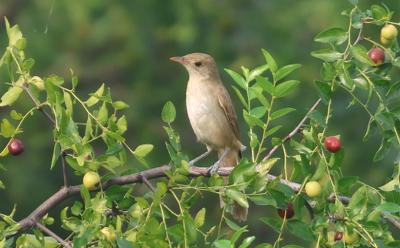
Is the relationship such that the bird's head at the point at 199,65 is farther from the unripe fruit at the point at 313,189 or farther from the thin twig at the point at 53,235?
the unripe fruit at the point at 313,189

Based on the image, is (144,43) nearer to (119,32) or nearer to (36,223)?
(119,32)

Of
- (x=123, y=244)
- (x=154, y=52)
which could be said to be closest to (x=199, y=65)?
(x=123, y=244)

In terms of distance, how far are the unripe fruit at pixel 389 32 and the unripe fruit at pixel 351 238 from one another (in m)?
0.82

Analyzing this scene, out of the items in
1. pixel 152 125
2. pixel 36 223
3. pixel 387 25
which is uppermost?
pixel 387 25

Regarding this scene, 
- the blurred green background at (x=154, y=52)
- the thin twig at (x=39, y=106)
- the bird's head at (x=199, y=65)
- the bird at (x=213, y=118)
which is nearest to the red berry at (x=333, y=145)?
the thin twig at (x=39, y=106)

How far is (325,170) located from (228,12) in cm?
1293

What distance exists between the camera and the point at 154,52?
56.4 feet

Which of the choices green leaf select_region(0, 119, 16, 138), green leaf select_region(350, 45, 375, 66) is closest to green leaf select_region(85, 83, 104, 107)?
green leaf select_region(0, 119, 16, 138)

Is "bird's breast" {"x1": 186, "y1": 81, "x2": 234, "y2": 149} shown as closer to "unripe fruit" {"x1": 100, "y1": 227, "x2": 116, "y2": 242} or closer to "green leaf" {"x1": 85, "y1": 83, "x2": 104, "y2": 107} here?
"green leaf" {"x1": 85, "y1": 83, "x2": 104, "y2": 107}

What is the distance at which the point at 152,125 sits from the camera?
17.4 meters

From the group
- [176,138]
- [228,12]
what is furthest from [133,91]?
[176,138]

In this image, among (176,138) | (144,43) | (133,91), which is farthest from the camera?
(133,91)

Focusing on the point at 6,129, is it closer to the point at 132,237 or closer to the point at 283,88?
the point at 132,237

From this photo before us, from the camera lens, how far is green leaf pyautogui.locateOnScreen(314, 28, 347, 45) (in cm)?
476
